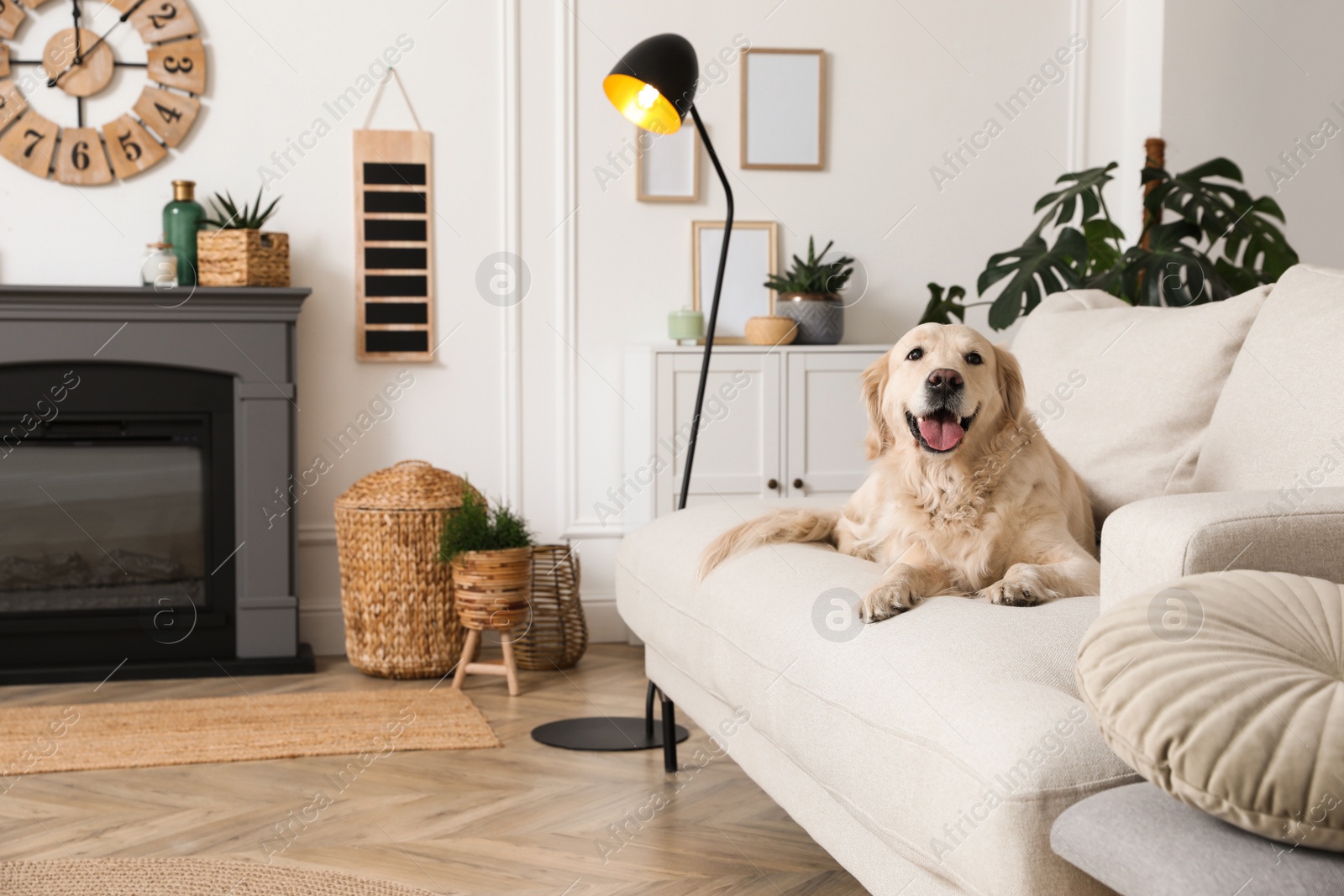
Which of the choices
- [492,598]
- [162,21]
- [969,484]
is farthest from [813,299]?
[162,21]

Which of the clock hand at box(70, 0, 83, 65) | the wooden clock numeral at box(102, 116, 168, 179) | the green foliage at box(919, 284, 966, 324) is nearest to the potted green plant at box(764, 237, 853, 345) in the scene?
the green foliage at box(919, 284, 966, 324)

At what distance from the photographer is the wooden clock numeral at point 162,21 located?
3.73 metres

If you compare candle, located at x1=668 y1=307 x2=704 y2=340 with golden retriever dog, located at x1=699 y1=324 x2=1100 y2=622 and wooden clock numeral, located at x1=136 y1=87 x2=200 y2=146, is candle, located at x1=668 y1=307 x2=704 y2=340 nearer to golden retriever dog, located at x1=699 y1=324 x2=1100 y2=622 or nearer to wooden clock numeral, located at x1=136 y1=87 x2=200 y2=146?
wooden clock numeral, located at x1=136 y1=87 x2=200 y2=146

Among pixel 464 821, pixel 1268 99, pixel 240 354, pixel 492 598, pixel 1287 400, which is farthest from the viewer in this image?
pixel 1268 99

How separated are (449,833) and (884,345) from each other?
236cm

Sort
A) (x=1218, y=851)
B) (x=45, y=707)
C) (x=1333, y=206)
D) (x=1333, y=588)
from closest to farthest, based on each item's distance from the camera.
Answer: (x=1218, y=851) → (x=1333, y=588) → (x=45, y=707) → (x=1333, y=206)

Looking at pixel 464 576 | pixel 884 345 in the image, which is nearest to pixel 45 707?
pixel 464 576

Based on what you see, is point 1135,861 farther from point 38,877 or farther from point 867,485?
point 38,877

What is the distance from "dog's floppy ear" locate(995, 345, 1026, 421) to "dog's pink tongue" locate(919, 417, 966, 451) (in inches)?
4.7

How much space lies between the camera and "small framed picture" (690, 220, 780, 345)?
4145 millimetres

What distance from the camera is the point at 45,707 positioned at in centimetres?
323

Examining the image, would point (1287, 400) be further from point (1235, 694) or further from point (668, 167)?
point (668, 167)

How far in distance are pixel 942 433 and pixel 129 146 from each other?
3.00m

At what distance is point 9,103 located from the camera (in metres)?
3.68
